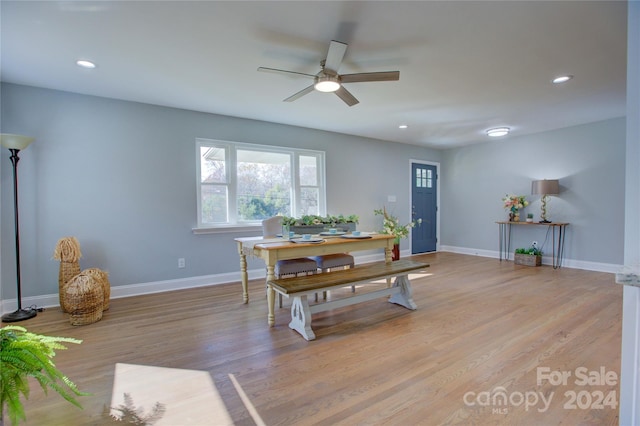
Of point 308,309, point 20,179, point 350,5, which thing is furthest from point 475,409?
point 20,179

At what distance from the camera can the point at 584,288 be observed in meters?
3.70

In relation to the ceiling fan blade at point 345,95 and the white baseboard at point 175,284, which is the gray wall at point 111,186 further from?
the ceiling fan blade at point 345,95

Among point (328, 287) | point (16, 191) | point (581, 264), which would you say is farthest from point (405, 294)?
point (16, 191)

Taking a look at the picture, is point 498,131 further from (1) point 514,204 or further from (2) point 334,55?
(2) point 334,55

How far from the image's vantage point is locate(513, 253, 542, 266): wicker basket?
504 centimetres

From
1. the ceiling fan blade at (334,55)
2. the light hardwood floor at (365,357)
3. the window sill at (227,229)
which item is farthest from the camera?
the window sill at (227,229)

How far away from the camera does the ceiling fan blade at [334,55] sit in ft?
6.89

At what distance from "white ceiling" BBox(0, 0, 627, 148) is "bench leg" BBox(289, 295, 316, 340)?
84.4 inches

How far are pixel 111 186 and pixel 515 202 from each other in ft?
20.9

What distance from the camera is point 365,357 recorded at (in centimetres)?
213

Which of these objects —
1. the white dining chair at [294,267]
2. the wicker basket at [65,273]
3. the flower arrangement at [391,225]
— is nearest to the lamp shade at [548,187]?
the flower arrangement at [391,225]

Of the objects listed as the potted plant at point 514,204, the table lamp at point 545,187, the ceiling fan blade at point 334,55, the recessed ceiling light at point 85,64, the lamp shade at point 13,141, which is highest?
the recessed ceiling light at point 85,64

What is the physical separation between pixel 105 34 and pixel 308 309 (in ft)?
8.77

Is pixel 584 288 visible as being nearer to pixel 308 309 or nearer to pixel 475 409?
pixel 475 409
